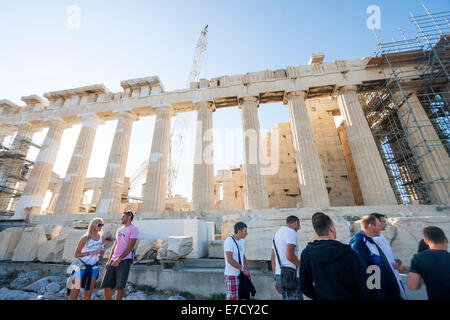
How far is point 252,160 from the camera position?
14.0 metres

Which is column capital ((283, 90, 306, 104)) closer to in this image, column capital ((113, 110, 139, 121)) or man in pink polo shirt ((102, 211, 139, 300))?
column capital ((113, 110, 139, 121))

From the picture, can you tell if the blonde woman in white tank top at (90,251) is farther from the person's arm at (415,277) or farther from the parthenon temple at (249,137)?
the parthenon temple at (249,137)

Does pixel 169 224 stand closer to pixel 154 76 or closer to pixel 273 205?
pixel 273 205

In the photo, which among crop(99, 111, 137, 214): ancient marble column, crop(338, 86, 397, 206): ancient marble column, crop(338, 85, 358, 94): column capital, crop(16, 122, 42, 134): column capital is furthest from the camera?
crop(16, 122, 42, 134): column capital

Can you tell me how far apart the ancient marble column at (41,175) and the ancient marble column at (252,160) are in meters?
16.5

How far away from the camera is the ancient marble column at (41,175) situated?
51.9ft

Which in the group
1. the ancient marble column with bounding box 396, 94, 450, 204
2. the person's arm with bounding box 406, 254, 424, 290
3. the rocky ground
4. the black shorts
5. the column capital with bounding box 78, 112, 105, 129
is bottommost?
the rocky ground

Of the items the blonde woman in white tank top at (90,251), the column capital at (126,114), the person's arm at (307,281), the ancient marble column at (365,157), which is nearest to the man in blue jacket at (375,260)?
the person's arm at (307,281)

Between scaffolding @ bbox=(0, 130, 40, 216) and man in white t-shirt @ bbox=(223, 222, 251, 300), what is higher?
scaffolding @ bbox=(0, 130, 40, 216)

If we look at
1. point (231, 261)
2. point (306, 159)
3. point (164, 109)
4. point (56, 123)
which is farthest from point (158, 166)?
point (231, 261)

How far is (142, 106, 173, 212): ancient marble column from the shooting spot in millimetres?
14180

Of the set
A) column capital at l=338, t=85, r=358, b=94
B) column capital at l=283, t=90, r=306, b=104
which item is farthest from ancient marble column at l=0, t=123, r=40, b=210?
column capital at l=338, t=85, r=358, b=94

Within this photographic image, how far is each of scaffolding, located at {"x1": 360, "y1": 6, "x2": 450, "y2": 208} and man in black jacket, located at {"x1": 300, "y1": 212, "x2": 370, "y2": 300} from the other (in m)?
14.0
